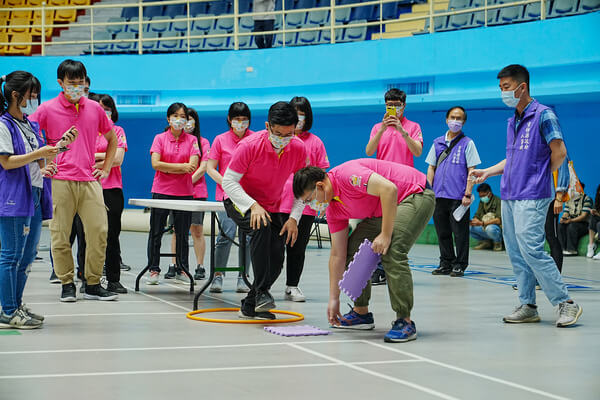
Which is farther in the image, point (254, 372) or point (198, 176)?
point (198, 176)

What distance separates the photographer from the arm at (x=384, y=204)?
179 inches

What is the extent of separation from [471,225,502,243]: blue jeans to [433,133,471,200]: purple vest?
353 cm

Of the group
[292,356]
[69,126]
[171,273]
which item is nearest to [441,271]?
[171,273]

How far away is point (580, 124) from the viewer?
12211mm

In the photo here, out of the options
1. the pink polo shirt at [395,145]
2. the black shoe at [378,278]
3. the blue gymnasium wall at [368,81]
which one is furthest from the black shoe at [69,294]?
the blue gymnasium wall at [368,81]

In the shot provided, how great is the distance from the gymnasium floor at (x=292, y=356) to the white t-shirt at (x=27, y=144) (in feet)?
3.14

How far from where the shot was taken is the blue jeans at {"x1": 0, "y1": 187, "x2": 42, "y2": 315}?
4984 millimetres

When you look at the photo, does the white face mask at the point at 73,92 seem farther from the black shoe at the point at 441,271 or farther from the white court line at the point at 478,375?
the black shoe at the point at 441,271

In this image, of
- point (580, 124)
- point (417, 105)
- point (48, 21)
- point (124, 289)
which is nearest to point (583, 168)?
point (580, 124)

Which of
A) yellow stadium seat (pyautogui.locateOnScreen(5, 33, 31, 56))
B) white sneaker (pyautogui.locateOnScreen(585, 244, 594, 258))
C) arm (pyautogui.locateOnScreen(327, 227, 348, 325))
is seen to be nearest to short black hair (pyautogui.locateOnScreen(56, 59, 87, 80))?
arm (pyautogui.locateOnScreen(327, 227, 348, 325))

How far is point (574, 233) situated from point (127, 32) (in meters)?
11.4

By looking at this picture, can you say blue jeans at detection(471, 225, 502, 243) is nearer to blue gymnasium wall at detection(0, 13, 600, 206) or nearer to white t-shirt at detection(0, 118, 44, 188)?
blue gymnasium wall at detection(0, 13, 600, 206)

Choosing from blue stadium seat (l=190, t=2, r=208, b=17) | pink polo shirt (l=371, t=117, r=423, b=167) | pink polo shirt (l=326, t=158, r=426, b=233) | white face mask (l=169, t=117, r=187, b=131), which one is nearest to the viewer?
pink polo shirt (l=326, t=158, r=426, b=233)

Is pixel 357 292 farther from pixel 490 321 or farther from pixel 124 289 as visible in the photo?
pixel 124 289
